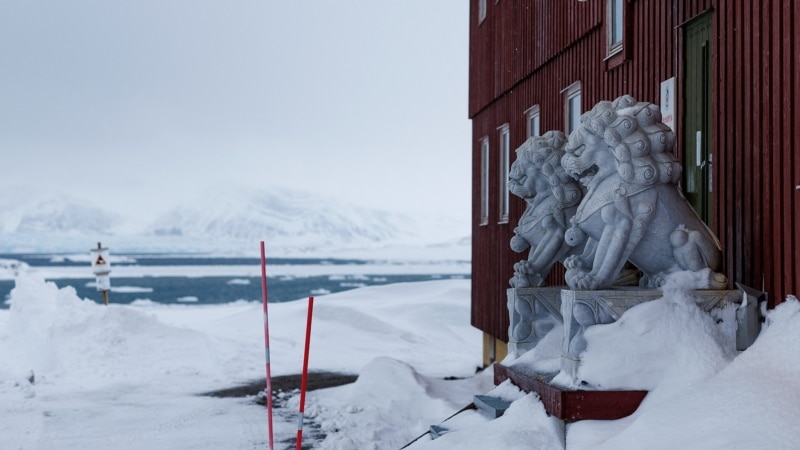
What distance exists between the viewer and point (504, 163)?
1546 cm

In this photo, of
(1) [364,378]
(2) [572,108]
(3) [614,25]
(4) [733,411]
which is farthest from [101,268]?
(4) [733,411]

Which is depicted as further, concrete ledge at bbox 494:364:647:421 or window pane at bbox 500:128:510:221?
window pane at bbox 500:128:510:221

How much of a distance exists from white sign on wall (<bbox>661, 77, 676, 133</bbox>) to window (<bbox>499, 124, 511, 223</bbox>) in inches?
235

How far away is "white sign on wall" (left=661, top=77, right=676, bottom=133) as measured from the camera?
8922mm

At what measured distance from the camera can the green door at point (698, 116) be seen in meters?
8.20

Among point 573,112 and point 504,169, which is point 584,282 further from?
point 504,169

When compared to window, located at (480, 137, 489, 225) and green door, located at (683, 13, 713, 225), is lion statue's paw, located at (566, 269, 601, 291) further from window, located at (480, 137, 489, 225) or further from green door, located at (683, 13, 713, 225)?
window, located at (480, 137, 489, 225)

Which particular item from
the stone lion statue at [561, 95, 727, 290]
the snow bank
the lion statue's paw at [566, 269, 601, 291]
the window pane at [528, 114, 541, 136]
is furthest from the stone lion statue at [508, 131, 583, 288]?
the window pane at [528, 114, 541, 136]

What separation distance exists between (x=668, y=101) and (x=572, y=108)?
3.34 metres

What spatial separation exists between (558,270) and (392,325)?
36.8 ft

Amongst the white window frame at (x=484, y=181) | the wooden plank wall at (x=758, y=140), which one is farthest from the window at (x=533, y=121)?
the wooden plank wall at (x=758, y=140)

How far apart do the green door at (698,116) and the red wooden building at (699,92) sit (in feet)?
0.04

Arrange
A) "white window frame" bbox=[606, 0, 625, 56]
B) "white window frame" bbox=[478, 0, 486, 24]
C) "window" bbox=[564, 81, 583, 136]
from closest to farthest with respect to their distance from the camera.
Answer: "white window frame" bbox=[606, 0, 625, 56] < "window" bbox=[564, 81, 583, 136] < "white window frame" bbox=[478, 0, 486, 24]

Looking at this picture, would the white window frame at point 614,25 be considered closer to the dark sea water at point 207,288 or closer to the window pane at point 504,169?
the window pane at point 504,169
